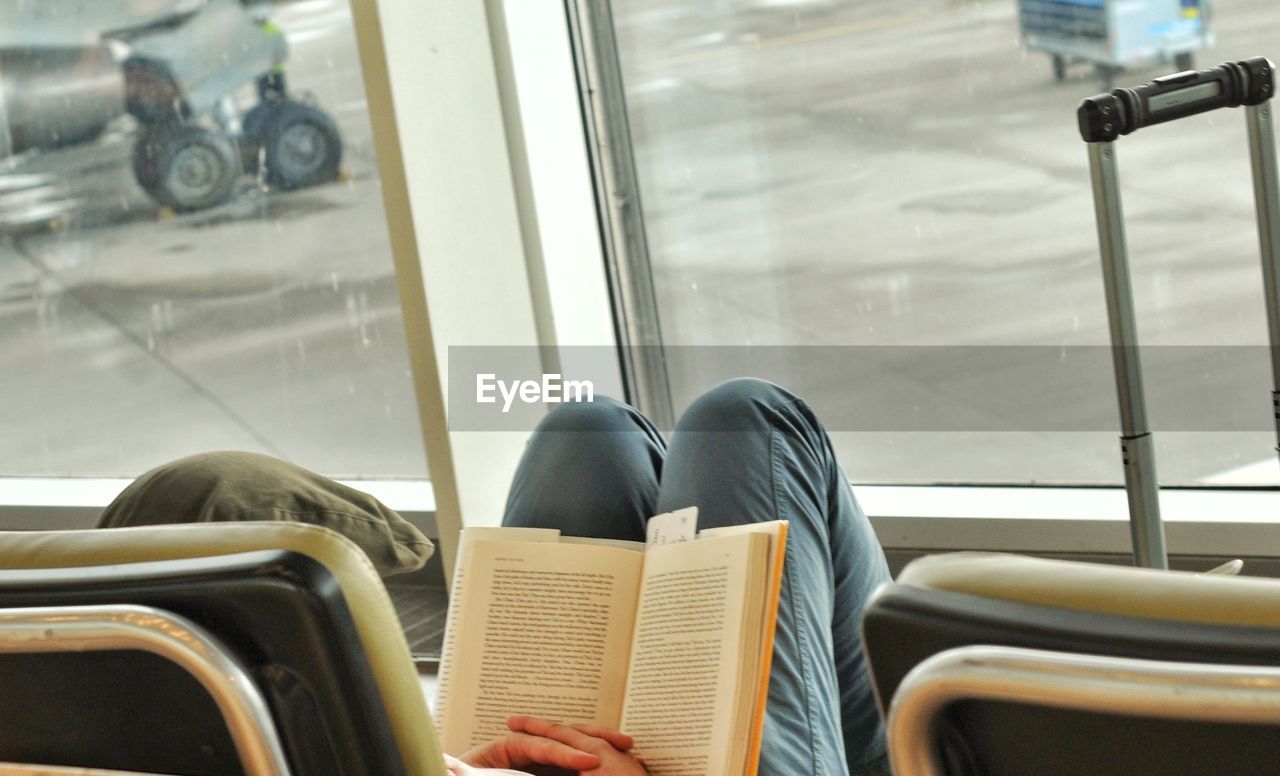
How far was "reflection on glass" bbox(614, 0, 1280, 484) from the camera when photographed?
222 cm

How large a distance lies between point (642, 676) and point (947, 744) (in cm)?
63

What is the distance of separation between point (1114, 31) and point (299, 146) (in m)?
1.56

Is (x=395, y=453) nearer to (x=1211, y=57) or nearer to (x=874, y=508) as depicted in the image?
(x=874, y=508)

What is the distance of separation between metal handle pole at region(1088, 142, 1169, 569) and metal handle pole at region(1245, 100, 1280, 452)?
0.60 feet

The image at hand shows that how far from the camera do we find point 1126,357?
1528 millimetres

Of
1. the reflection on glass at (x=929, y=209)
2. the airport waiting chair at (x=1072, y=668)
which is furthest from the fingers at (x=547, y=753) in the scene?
the reflection on glass at (x=929, y=209)

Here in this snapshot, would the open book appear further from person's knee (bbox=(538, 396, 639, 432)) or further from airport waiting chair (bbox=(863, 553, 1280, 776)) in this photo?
airport waiting chair (bbox=(863, 553, 1280, 776))

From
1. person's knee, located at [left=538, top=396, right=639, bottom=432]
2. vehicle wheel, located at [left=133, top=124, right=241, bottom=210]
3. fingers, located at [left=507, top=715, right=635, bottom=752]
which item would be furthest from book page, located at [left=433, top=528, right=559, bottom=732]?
vehicle wheel, located at [left=133, top=124, right=241, bottom=210]

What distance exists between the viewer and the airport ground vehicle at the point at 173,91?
2.88m

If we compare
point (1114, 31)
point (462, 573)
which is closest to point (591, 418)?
point (462, 573)

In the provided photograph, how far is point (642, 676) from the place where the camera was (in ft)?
4.20

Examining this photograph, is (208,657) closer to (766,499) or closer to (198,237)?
(766,499)

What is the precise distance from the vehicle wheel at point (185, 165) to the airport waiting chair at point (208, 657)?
224 centimetres

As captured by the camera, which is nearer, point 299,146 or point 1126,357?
point 1126,357
